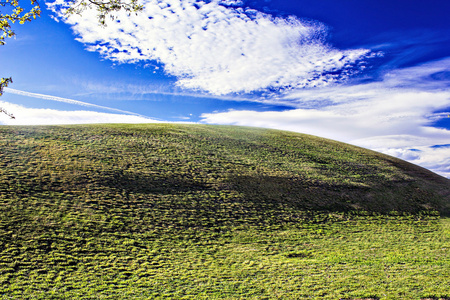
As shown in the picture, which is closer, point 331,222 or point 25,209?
point 25,209

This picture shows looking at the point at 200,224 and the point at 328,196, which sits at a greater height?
the point at 328,196

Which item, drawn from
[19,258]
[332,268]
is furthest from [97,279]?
[332,268]

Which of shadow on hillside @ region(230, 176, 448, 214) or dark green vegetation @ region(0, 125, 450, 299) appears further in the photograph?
shadow on hillside @ region(230, 176, 448, 214)

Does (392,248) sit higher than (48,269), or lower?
higher

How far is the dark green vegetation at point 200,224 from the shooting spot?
39.7 feet

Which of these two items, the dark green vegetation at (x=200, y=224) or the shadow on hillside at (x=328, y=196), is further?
the shadow on hillside at (x=328, y=196)

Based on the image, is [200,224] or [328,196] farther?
[328,196]

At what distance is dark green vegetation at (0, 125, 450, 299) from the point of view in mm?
12102

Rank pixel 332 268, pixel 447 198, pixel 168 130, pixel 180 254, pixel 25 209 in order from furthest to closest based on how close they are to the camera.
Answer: pixel 168 130
pixel 447 198
pixel 25 209
pixel 180 254
pixel 332 268

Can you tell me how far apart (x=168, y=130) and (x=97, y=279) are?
36.9m

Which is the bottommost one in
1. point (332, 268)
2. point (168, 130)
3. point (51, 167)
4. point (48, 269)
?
point (48, 269)

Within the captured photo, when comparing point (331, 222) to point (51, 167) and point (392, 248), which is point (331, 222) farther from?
point (51, 167)

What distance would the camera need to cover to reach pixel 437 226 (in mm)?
25344

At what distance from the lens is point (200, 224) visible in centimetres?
1972
